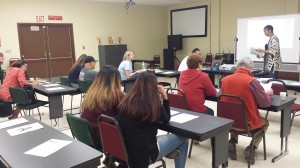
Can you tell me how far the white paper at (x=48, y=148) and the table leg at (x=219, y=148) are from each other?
1142 mm

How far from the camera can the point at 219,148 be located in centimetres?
224

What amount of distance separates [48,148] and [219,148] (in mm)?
1344

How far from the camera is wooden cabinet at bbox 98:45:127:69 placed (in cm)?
910

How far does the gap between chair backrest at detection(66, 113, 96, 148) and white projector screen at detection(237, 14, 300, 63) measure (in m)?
6.53

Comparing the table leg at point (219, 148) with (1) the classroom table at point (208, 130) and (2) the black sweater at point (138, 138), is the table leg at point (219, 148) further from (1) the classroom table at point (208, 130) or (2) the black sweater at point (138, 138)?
(2) the black sweater at point (138, 138)

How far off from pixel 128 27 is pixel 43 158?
8.81 metres

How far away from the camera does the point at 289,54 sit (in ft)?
23.8

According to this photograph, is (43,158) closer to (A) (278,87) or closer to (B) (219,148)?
(B) (219,148)

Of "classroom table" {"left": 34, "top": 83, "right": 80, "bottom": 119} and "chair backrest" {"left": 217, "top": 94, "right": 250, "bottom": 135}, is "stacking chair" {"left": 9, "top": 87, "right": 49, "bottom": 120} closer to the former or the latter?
"classroom table" {"left": 34, "top": 83, "right": 80, "bottom": 119}

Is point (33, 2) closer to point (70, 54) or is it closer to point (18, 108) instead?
point (70, 54)

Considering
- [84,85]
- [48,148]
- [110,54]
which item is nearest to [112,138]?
[48,148]

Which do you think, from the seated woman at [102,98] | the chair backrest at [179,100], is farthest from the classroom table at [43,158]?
the chair backrest at [179,100]

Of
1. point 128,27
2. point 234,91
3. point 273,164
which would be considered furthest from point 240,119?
point 128,27

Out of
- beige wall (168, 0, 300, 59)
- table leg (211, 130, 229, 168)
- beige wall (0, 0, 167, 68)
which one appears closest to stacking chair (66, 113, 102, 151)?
table leg (211, 130, 229, 168)
